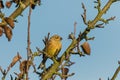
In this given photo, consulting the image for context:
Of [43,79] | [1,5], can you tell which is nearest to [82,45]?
[43,79]

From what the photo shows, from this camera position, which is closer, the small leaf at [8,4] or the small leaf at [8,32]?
the small leaf at [8,32]

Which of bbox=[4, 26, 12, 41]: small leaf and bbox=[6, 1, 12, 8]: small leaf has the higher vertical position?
bbox=[6, 1, 12, 8]: small leaf

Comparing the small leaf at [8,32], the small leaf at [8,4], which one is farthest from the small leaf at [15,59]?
the small leaf at [8,4]

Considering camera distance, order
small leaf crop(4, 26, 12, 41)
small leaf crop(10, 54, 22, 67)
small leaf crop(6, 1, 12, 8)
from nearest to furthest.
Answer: small leaf crop(4, 26, 12, 41) → small leaf crop(10, 54, 22, 67) → small leaf crop(6, 1, 12, 8)

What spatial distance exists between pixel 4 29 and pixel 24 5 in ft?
1.70

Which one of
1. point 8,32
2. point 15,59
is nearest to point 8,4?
point 8,32

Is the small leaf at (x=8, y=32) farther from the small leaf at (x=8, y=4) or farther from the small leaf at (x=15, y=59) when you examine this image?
the small leaf at (x=8, y=4)

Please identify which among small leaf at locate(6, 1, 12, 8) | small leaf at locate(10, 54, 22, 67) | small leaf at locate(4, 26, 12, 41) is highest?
small leaf at locate(6, 1, 12, 8)

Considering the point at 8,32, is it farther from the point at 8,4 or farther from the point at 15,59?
the point at 8,4

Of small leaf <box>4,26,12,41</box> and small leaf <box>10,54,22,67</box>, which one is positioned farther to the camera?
small leaf <box>10,54,22,67</box>

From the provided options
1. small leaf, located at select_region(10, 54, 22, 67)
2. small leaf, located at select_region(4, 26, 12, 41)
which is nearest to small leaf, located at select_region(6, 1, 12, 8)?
small leaf, located at select_region(4, 26, 12, 41)

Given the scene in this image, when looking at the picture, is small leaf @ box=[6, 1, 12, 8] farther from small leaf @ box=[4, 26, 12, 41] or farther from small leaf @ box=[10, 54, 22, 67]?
small leaf @ box=[10, 54, 22, 67]

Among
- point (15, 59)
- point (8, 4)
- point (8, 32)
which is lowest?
point (15, 59)

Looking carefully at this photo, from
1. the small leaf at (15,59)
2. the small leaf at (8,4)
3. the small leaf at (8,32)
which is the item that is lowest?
the small leaf at (15,59)
